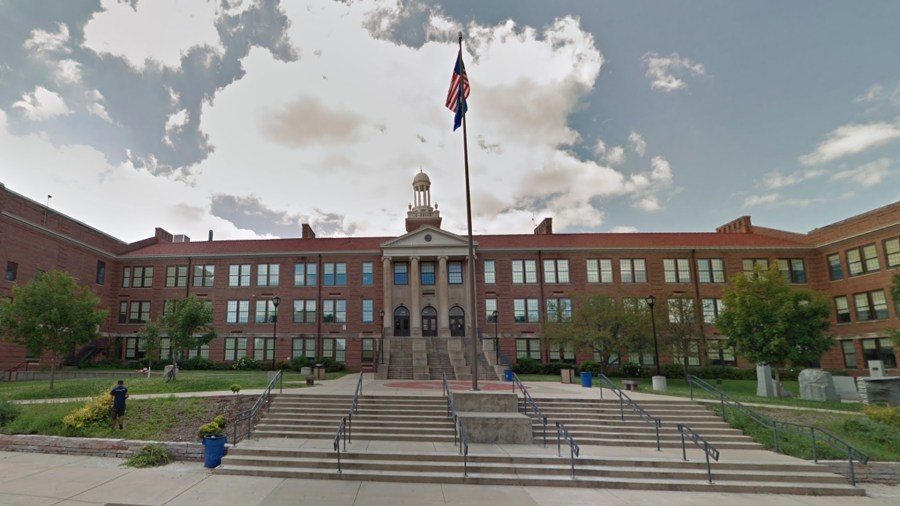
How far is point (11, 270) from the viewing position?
102 feet

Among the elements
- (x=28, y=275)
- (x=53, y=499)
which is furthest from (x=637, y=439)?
(x=28, y=275)

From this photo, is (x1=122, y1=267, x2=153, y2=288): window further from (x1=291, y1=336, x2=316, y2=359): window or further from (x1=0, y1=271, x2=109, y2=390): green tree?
(x1=0, y1=271, x2=109, y2=390): green tree

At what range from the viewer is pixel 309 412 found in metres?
15.8

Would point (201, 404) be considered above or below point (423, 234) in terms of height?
below

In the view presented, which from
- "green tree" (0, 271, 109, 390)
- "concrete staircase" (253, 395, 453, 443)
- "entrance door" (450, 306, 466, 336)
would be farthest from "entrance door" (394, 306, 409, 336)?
"concrete staircase" (253, 395, 453, 443)

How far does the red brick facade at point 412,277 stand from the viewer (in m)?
38.1

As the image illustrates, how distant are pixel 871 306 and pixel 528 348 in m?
25.0

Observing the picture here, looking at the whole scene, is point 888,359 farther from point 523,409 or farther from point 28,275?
point 28,275

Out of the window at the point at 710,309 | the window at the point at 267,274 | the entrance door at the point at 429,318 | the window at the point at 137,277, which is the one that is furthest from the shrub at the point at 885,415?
the window at the point at 137,277

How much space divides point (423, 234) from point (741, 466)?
29679mm

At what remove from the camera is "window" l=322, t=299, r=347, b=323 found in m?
39.9

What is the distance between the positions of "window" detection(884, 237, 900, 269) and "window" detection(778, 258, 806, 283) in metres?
6.61

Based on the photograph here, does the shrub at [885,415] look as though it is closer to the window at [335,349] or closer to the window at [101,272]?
the window at [335,349]

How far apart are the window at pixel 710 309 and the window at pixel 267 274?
36779mm
